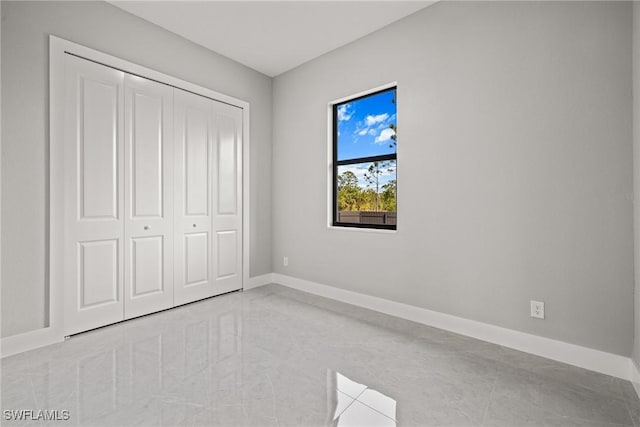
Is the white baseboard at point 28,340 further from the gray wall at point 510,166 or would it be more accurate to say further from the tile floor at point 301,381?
the gray wall at point 510,166

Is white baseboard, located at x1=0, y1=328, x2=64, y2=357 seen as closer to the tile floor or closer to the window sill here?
the tile floor

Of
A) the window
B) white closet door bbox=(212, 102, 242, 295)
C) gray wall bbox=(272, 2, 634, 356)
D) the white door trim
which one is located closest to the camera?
gray wall bbox=(272, 2, 634, 356)

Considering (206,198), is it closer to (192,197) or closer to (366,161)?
(192,197)

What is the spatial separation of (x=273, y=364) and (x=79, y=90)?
266 cm

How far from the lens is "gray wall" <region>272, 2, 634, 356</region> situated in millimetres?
1892

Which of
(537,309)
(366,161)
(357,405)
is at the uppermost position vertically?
(366,161)

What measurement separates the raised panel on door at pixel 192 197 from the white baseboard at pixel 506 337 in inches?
62.0

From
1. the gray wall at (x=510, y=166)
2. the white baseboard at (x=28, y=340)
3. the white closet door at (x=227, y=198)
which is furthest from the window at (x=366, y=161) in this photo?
the white baseboard at (x=28, y=340)

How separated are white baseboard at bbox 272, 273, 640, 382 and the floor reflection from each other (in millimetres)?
1164

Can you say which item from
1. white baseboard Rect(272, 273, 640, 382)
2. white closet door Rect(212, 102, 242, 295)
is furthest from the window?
white closet door Rect(212, 102, 242, 295)

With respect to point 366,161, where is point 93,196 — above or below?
below

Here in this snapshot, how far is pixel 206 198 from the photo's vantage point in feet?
11.2

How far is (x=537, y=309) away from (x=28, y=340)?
146 inches

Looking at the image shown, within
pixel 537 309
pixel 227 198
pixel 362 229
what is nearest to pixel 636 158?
pixel 537 309
